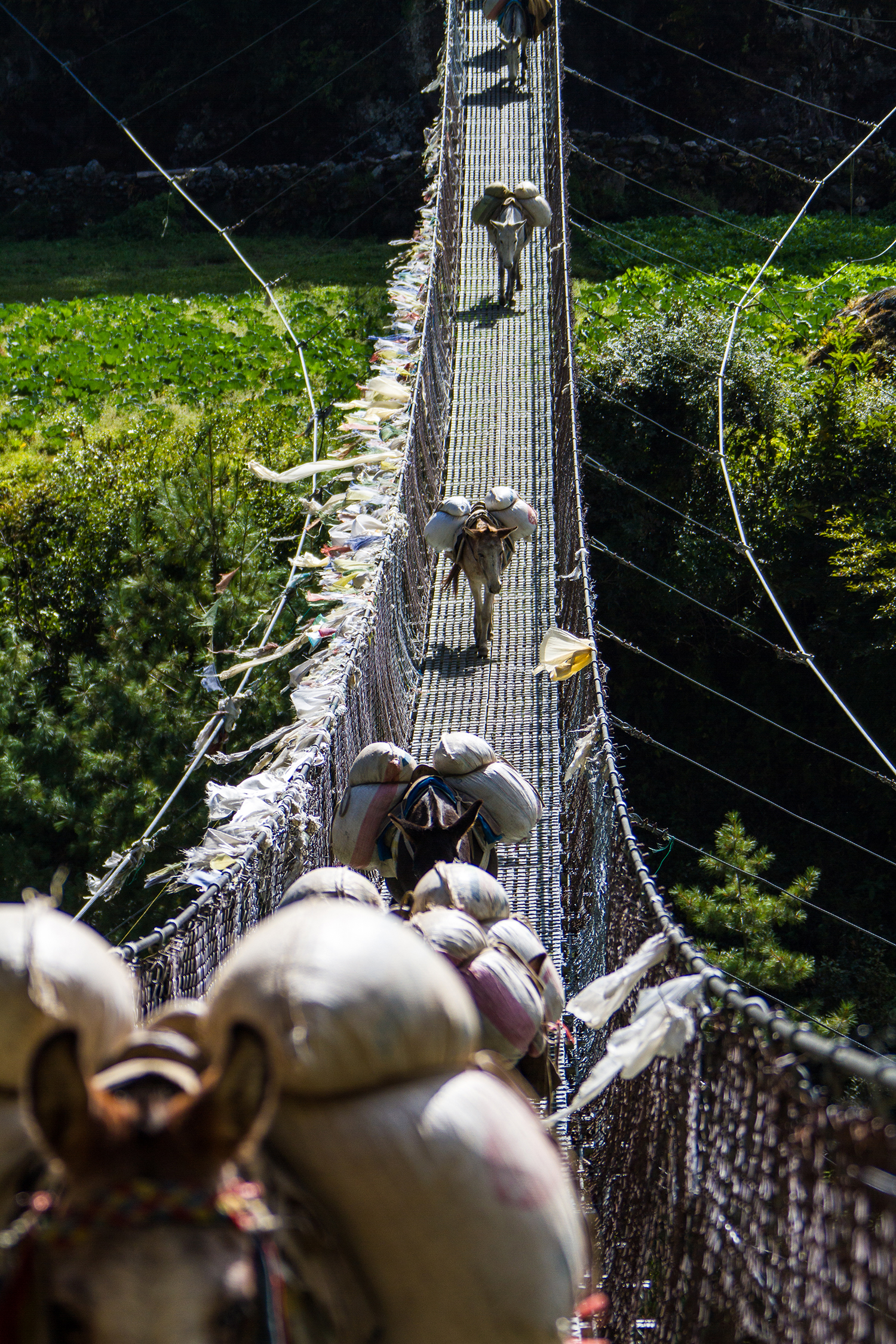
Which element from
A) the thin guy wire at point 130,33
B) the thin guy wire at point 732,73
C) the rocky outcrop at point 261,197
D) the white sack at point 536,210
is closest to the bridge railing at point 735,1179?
the white sack at point 536,210

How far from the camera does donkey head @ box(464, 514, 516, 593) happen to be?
559 centimetres

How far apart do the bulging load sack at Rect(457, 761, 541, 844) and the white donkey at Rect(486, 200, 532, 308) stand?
627 cm

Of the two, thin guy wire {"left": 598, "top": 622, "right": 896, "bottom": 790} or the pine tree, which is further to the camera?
the pine tree

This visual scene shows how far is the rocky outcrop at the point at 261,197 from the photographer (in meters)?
17.2

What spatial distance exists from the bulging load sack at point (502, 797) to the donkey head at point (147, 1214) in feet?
8.65

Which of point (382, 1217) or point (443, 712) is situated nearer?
point (382, 1217)

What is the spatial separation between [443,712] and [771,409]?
20.7 ft

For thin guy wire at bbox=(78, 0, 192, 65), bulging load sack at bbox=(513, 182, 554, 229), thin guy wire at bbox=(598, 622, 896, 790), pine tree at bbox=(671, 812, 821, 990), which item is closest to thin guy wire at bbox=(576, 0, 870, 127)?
thin guy wire at bbox=(78, 0, 192, 65)

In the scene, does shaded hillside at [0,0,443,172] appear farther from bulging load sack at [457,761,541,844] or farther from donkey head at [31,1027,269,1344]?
donkey head at [31,1027,269,1344]

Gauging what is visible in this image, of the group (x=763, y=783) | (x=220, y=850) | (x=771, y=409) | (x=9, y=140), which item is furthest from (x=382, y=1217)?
(x=9, y=140)

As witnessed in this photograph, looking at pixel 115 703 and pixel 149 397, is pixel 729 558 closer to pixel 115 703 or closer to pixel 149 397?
pixel 115 703

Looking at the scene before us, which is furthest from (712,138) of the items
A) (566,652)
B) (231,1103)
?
(231,1103)

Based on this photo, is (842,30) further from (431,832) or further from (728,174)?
(431,832)

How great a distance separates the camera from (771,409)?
413 inches
